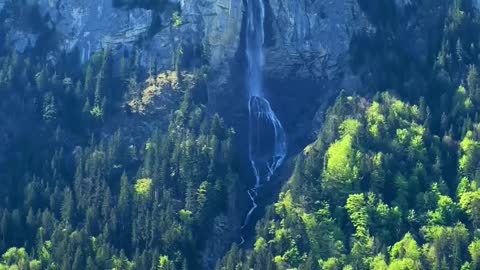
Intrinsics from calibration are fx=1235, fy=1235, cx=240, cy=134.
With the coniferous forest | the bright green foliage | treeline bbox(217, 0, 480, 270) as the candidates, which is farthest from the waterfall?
the bright green foliage

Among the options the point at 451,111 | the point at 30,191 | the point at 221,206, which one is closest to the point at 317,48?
the point at 451,111

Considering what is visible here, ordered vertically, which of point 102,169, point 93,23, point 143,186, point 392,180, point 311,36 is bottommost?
point 143,186

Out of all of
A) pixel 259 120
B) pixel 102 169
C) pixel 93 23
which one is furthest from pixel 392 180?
pixel 93 23

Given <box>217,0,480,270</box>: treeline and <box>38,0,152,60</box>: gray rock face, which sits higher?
<box>38,0,152,60</box>: gray rock face

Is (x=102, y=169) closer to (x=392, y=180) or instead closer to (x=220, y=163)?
(x=220, y=163)

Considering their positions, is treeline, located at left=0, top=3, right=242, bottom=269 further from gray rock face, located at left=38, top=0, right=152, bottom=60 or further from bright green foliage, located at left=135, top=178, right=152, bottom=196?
gray rock face, located at left=38, top=0, right=152, bottom=60

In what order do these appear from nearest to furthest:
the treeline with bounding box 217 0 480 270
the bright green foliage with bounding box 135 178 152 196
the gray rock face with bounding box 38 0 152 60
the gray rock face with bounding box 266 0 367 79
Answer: the treeline with bounding box 217 0 480 270
the bright green foliage with bounding box 135 178 152 196
the gray rock face with bounding box 266 0 367 79
the gray rock face with bounding box 38 0 152 60

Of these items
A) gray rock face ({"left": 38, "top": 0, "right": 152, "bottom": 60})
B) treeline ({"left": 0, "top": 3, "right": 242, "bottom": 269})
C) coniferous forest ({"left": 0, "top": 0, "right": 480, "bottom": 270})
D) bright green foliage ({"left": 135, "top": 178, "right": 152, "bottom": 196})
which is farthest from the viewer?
gray rock face ({"left": 38, "top": 0, "right": 152, "bottom": 60})

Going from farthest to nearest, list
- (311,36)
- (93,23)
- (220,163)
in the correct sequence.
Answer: (93,23), (311,36), (220,163)
